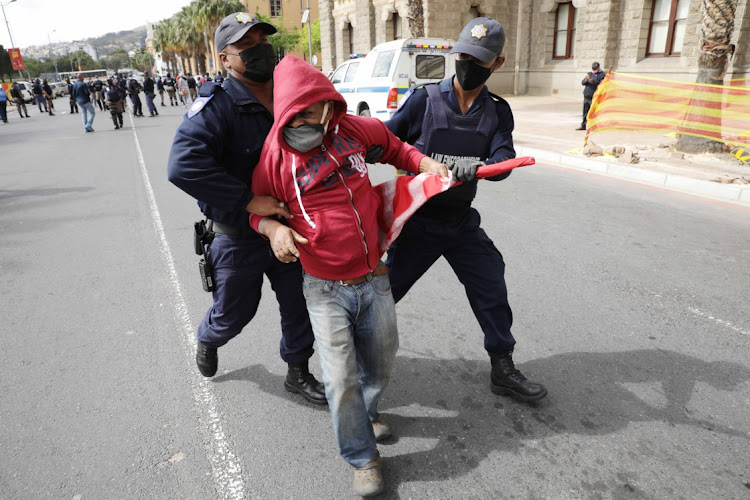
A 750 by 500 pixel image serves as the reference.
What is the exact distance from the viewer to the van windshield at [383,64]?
12516 millimetres

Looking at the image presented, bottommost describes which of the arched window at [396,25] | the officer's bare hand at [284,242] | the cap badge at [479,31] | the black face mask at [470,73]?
the officer's bare hand at [284,242]

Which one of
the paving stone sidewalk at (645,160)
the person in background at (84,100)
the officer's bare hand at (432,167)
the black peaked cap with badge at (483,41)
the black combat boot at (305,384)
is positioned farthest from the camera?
the person in background at (84,100)

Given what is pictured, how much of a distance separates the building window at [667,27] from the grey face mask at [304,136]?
18620mm

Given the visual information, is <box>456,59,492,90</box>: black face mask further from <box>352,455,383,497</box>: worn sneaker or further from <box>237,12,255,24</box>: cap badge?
<box>352,455,383,497</box>: worn sneaker

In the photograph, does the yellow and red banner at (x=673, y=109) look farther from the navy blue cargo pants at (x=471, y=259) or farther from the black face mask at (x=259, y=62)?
the black face mask at (x=259, y=62)

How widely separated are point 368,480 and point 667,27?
1986 centimetres

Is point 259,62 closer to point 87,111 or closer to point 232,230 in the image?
point 232,230

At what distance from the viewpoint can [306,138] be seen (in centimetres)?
198

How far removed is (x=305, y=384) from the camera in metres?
2.96

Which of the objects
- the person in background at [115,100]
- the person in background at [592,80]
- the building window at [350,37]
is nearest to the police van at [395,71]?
the person in background at [592,80]

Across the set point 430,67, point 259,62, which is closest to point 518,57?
point 430,67

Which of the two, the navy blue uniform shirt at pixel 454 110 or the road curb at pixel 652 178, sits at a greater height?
the navy blue uniform shirt at pixel 454 110

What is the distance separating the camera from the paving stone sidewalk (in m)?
7.56

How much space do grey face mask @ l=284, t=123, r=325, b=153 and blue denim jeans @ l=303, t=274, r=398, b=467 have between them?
0.57 metres
